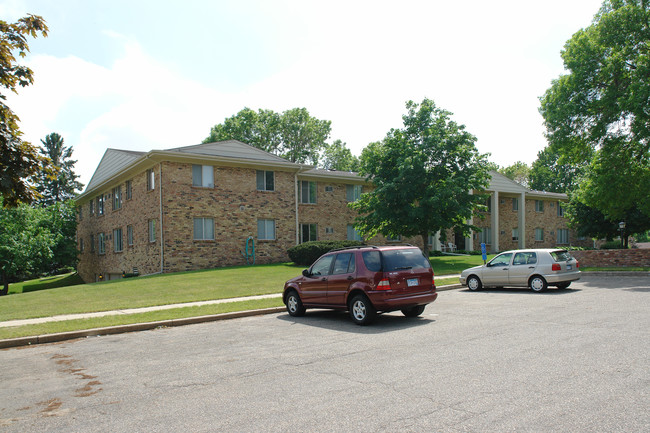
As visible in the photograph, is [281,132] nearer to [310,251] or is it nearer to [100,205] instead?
[100,205]

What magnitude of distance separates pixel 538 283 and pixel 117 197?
27355 mm

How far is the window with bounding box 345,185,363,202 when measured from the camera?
34500 millimetres

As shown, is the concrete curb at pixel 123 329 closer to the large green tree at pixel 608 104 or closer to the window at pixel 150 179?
the window at pixel 150 179

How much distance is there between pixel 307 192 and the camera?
3266 cm

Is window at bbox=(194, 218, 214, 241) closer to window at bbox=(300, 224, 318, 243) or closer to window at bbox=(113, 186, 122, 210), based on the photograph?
window at bbox=(300, 224, 318, 243)

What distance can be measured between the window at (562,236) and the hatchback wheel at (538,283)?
36233 mm

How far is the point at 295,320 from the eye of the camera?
38.2ft

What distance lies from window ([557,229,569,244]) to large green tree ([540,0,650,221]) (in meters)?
23.8

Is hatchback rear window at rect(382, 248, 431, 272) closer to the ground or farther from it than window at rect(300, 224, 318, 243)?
closer to the ground

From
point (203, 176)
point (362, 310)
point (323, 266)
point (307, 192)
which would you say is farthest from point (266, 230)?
point (362, 310)

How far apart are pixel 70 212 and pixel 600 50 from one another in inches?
1477

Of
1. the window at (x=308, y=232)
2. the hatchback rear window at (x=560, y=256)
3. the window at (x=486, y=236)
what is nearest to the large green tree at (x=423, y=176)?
the window at (x=308, y=232)

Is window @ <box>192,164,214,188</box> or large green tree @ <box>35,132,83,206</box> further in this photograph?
large green tree @ <box>35,132,83,206</box>

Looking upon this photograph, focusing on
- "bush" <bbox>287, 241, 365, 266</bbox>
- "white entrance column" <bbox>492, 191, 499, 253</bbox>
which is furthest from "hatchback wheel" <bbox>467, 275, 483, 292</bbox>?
"white entrance column" <bbox>492, 191, 499, 253</bbox>
